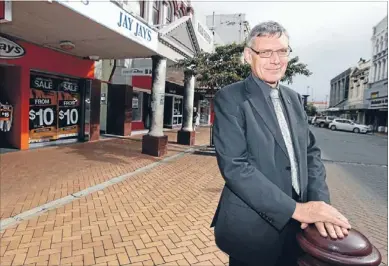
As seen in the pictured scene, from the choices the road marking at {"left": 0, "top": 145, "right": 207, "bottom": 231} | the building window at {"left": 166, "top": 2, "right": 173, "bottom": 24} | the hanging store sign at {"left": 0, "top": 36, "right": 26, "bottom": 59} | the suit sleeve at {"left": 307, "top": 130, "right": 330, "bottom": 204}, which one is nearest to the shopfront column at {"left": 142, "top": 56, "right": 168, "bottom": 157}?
the road marking at {"left": 0, "top": 145, "right": 207, "bottom": 231}

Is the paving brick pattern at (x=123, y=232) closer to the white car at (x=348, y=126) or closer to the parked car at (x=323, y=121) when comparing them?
the white car at (x=348, y=126)

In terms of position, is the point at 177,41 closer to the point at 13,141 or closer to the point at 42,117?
the point at 42,117

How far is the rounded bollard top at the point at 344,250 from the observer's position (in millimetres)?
1038

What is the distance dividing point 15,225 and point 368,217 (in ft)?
17.9

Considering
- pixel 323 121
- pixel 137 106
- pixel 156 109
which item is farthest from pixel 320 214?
pixel 323 121

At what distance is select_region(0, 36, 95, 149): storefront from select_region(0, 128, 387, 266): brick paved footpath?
496 cm

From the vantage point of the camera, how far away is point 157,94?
31.0ft

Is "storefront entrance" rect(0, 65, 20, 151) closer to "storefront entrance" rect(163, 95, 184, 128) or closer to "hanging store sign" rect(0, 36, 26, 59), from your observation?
"hanging store sign" rect(0, 36, 26, 59)

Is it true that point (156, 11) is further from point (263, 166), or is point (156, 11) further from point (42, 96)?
point (263, 166)

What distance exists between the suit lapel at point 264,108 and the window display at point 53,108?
9.54 metres

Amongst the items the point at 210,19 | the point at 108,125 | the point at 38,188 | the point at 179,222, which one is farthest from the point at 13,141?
the point at 210,19

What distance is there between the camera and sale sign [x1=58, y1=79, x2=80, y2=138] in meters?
10.6

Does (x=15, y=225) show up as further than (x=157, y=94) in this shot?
No

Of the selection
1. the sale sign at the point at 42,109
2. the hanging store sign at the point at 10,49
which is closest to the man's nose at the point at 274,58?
the hanging store sign at the point at 10,49
